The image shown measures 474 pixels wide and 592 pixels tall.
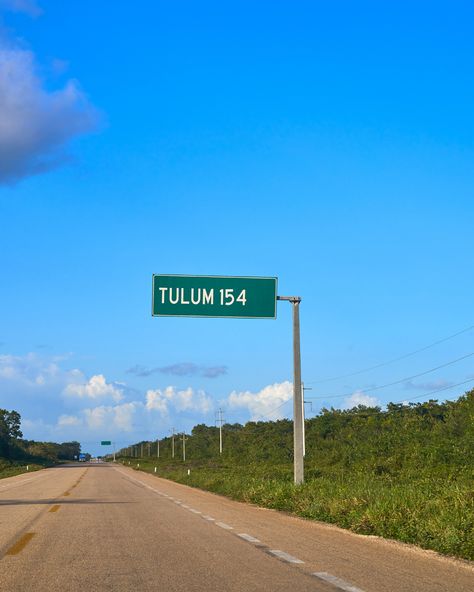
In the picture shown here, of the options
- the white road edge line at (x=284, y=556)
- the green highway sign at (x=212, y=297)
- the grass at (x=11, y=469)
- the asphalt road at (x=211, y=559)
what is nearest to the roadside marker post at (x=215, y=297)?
the green highway sign at (x=212, y=297)

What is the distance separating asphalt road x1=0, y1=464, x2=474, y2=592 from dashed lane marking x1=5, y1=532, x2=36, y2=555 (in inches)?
1.2

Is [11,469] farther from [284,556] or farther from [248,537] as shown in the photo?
[284,556]

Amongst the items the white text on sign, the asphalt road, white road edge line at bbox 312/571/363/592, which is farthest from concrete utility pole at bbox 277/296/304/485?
white road edge line at bbox 312/571/363/592

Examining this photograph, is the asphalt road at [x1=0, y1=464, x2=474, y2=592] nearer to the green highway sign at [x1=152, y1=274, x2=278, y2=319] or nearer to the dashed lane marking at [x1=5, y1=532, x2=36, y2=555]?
the dashed lane marking at [x1=5, y1=532, x2=36, y2=555]

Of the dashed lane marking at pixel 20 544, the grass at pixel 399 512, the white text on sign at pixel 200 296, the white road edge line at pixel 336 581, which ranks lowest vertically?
the white road edge line at pixel 336 581

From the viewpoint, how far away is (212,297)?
75.6ft

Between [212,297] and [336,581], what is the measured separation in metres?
14.9

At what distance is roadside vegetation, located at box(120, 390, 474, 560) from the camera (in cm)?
1289

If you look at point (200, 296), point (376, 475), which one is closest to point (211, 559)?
point (200, 296)

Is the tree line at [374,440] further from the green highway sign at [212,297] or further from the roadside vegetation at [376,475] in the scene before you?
the green highway sign at [212,297]

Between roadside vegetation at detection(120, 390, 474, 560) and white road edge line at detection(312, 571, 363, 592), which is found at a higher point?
roadside vegetation at detection(120, 390, 474, 560)

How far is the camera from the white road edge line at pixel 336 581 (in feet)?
26.6

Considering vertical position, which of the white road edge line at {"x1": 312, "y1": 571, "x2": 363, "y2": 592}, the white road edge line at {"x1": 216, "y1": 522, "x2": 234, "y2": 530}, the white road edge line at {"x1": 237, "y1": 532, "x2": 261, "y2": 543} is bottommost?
the white road edge line at {"x1": 312, "y1": 571, "x2": 363, "y2": 592}

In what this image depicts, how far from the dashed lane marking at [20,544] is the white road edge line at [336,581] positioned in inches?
195
